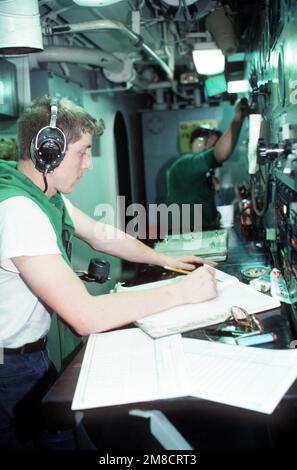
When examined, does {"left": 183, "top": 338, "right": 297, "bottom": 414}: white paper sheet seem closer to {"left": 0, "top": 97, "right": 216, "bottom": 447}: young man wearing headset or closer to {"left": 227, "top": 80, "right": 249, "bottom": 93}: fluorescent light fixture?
{"left": 0, "top": 97, "right": 216, "bottom": 447}: young man wearing headset

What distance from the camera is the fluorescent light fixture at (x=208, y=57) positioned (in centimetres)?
331

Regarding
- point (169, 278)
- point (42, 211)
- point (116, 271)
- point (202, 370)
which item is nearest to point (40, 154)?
point (42, 211)

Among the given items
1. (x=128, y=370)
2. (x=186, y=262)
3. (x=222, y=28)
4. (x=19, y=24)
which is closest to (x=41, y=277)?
(x=128, y=370)

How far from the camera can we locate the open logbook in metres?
1.16

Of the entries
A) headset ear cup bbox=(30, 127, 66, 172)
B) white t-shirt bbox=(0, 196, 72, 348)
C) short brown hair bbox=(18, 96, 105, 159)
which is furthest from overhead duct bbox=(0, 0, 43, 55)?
white t-shirt bbox=(0, 196, 72, 348)

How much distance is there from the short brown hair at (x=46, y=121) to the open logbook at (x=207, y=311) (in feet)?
2.17

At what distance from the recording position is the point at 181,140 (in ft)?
21.3

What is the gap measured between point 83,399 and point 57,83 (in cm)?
316

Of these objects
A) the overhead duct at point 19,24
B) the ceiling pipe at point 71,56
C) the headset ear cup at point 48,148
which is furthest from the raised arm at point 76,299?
the ceiling pipe at point 71,56

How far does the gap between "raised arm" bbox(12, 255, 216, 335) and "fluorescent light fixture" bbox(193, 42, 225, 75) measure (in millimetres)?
2685

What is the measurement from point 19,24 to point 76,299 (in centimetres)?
144

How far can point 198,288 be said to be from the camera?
1.31 meters

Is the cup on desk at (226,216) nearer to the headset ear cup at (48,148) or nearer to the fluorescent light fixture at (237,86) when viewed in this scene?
the fluorescent light fixture at (237,86)

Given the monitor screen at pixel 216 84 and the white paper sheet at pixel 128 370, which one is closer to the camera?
the white paper sheet at pixel 128 370
